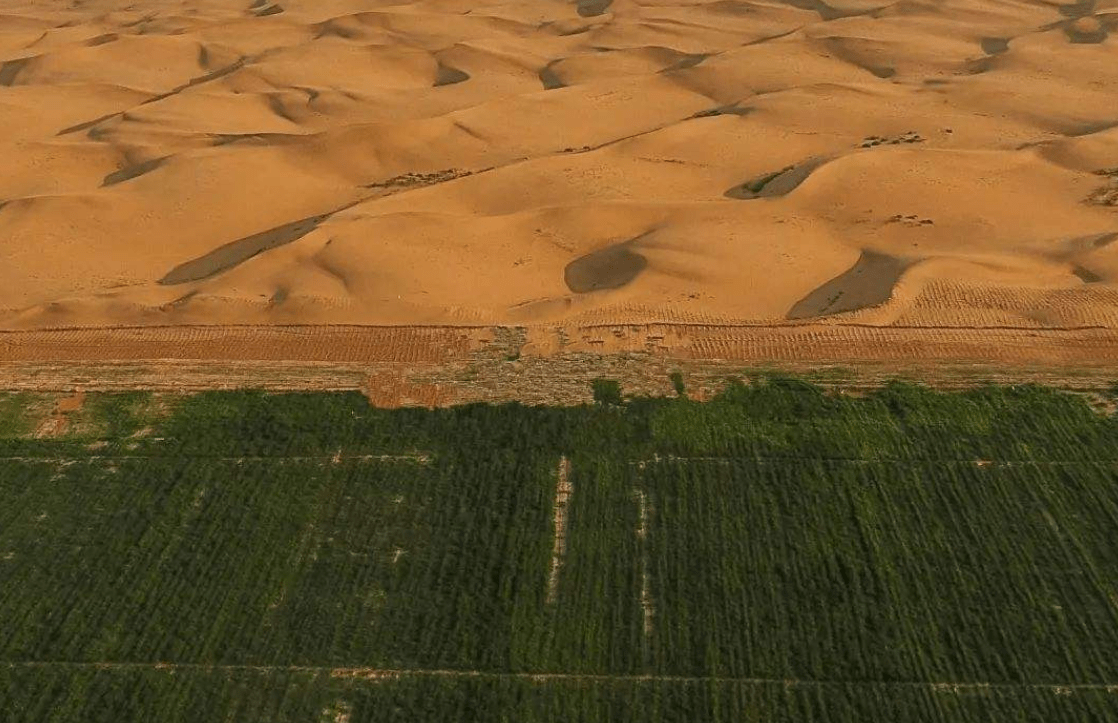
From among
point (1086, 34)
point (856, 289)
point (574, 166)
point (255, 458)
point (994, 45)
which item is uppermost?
point (1086, 34)

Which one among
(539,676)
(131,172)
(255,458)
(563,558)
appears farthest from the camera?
(131,172)

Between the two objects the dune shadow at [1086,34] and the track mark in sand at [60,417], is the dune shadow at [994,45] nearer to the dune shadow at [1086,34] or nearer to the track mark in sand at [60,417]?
the dune shadow at [1086,34]

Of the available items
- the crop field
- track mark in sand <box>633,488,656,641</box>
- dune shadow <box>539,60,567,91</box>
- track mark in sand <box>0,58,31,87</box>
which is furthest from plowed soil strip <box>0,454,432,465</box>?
track mark in sand <box>0,58,31,87</box>

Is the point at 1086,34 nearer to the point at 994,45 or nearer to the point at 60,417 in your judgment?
the point at 994,45

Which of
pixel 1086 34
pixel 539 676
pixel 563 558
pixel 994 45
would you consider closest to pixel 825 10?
pixel 994 45

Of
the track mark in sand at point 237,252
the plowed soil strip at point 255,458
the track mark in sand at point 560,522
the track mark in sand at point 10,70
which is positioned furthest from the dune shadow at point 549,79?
the track mark in sand at point 560,522

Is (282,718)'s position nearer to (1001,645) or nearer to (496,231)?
(1001,645)
